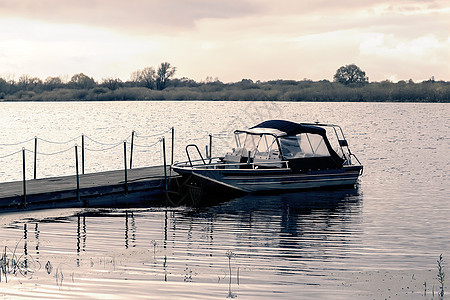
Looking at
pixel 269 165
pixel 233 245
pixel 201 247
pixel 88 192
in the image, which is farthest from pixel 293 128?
pixel 201 247

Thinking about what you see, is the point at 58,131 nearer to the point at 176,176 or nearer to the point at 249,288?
the point at 176,176

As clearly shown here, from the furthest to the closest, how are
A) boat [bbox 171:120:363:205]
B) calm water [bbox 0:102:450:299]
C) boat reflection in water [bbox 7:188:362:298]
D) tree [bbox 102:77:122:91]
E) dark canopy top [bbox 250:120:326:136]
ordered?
tree [bbox 102:77:122:91] → dark canopy top [bbox 250:120:326:136] → boat [bbox 171:120:363:205] → boat reflection in water [bbox 7:188:362:298] → calm water [bbox 0:102:450:299]

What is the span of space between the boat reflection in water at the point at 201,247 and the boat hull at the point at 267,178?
732 mm

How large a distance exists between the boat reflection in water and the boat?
35.4 inches

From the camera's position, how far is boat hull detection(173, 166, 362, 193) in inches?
1014

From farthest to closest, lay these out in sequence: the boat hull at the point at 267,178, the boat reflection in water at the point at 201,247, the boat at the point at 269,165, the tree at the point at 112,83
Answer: the tree at the point at 112,83, the boat at the point at 269,165, the boat hull at the point at 267,178, the boat reflection in water at the point at 201,247

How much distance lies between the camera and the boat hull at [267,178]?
25.8 m

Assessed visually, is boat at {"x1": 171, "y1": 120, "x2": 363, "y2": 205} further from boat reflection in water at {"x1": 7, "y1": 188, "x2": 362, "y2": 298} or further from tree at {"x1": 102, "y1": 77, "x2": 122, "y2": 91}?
tree at {"x1": 102, "y1": 77, "x2": 122, "y2": 91}

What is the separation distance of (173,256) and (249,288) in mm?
3561

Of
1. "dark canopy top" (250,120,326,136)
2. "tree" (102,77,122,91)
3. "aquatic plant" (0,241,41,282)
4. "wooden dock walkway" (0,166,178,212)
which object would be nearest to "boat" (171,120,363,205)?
"dark canopy top" (250,120,326,136)

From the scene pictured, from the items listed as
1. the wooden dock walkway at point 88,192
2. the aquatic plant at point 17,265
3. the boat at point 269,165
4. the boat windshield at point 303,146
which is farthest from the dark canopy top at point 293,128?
the aquatic plant at point 17,265

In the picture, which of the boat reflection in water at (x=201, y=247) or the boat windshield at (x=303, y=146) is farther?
the boat windshield at (x=303, y=146)

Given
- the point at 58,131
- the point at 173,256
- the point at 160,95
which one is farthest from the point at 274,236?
the point at 160,95

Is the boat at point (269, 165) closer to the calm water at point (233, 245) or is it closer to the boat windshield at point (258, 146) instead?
the boat windshield at point (258, 146)
